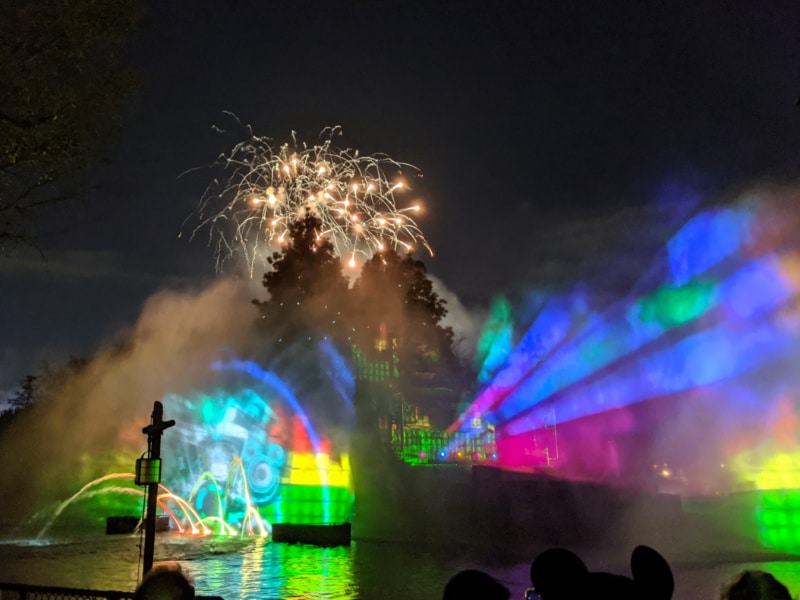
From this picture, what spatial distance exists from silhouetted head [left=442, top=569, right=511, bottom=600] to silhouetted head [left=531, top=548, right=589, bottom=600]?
0.33 meters

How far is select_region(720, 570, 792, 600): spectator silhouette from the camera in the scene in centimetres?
286

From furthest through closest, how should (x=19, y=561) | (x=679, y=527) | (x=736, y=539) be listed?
(x=679, y=527), (x=736, y=539), (x=19, y=561)

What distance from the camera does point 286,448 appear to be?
1266 inches

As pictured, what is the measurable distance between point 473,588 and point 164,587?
162 cm

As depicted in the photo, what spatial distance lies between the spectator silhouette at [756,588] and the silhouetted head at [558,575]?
81 cm

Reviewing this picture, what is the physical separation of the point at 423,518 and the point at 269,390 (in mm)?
15316

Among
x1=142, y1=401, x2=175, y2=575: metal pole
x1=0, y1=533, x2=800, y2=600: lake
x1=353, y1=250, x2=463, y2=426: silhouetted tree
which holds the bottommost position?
x1=0, y1=533, x2=800, y2=600: lake

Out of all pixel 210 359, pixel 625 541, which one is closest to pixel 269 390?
pixel 210 359

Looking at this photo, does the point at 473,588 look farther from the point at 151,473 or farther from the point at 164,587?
the point at 151,473

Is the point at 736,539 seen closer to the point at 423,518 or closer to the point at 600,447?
the point at 423,518

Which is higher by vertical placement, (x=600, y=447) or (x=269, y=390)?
(x=269, y=390)

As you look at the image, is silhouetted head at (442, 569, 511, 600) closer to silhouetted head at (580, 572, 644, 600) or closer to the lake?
silhouetted head at (580, 572, 644, 600)

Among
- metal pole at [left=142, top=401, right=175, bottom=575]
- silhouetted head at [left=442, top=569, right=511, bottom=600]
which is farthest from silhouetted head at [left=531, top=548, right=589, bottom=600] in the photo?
metal pole at [left=142, top=401, right=175, bottom=575]

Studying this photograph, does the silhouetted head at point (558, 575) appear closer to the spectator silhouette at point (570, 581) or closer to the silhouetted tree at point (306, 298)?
the spectator silhouette at point (570, 581)
